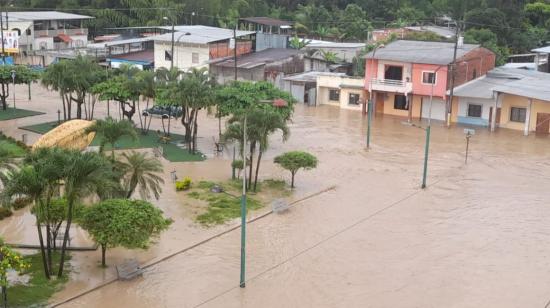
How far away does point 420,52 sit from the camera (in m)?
50.7

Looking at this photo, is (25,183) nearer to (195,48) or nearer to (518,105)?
(518,105)

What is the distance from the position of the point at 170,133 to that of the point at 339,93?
16.1m

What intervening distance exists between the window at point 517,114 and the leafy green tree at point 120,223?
32330 mm

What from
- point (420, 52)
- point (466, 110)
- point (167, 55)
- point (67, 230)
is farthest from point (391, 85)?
point (67, 230)

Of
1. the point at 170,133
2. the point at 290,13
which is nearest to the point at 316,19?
the point at 290,13

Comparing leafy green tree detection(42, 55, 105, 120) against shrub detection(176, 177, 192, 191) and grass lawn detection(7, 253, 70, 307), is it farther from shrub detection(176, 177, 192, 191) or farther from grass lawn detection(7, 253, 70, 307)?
grass lawn detection(7, 253, 70, 307)

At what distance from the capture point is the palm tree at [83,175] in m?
20.3

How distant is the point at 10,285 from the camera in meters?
21.1

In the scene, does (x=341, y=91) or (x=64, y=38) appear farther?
(x=64, y=38)

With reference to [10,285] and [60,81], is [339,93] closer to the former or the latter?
[60,81]

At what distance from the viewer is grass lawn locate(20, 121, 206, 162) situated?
37.7 m

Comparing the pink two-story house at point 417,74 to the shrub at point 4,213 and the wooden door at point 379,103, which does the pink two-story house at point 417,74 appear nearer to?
the wooden door at point 379,103

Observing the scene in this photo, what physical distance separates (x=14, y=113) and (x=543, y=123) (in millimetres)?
35611

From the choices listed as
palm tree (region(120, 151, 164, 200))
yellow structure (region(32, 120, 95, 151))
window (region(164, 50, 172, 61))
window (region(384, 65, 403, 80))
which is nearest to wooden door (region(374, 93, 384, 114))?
window (region(384, 65, 403, 80))
